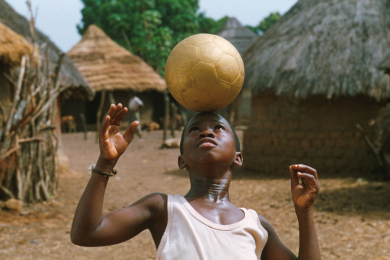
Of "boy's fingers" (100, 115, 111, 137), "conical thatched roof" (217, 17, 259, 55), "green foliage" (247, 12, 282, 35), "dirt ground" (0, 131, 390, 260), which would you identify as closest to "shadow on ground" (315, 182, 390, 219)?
"dirt ground" (0, 131, 390, 260)

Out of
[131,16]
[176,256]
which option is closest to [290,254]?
[176,256]

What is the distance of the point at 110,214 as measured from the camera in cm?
178

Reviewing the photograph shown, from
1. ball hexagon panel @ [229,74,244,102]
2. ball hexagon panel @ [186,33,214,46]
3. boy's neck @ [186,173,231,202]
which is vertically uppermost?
ball hexagon panel @ [186,33,214,46]

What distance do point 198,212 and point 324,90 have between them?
6.21m

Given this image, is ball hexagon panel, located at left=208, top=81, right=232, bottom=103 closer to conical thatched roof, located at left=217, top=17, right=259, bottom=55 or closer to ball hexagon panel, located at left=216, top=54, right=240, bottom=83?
ball hexagon panel, located at left=216, top=54, right=240, bottom=83

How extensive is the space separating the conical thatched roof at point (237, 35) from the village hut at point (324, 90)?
40.6 feet

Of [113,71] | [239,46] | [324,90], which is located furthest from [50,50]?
[239,46]

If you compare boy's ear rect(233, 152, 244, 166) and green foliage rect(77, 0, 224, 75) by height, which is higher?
green foliage rect(77, 0, 224, 75)

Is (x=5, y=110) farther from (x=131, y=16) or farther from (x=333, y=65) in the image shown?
(x=131, y=16)

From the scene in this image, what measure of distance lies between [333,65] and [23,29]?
590 centimetres

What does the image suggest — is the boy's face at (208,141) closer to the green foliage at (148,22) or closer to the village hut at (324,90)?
the village hut at (324,90)

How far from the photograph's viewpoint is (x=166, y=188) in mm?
7488

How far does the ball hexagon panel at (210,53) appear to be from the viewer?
6.73 feet

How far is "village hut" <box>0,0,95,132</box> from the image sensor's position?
715 cm
